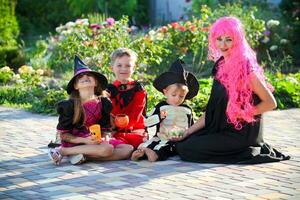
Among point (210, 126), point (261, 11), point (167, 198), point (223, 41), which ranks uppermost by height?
point (261, 11)

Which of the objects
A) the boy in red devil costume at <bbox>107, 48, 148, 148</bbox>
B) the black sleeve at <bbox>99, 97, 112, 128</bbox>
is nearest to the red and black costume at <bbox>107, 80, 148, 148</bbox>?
the boy in red devil costume at <bbox>107, 48, 148, 148</bbox>

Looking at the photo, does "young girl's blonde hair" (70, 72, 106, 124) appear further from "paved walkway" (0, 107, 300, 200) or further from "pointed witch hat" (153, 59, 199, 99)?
"pointed witch hat" (153, 59, 199, 99)

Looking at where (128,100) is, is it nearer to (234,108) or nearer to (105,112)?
(105,112)

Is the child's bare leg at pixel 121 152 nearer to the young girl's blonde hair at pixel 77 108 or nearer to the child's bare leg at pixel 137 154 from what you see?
the child's bare leg at pixel 137 154

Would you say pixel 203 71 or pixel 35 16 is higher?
pixel 35 16

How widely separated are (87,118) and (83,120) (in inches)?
1.8

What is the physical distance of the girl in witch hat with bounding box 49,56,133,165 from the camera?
6660 mm

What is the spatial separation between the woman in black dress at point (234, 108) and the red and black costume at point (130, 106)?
1.97 feet

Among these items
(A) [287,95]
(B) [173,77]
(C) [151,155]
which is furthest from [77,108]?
(A) [287,95]

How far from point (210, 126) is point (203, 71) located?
587 centimetres

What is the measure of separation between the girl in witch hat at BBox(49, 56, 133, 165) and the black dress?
0.67 metres

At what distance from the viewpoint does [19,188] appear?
19.2ft

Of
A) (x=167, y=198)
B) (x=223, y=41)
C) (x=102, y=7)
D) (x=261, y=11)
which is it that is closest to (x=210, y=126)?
(x=223, y=41)

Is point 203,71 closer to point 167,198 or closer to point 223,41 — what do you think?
point 223,41
